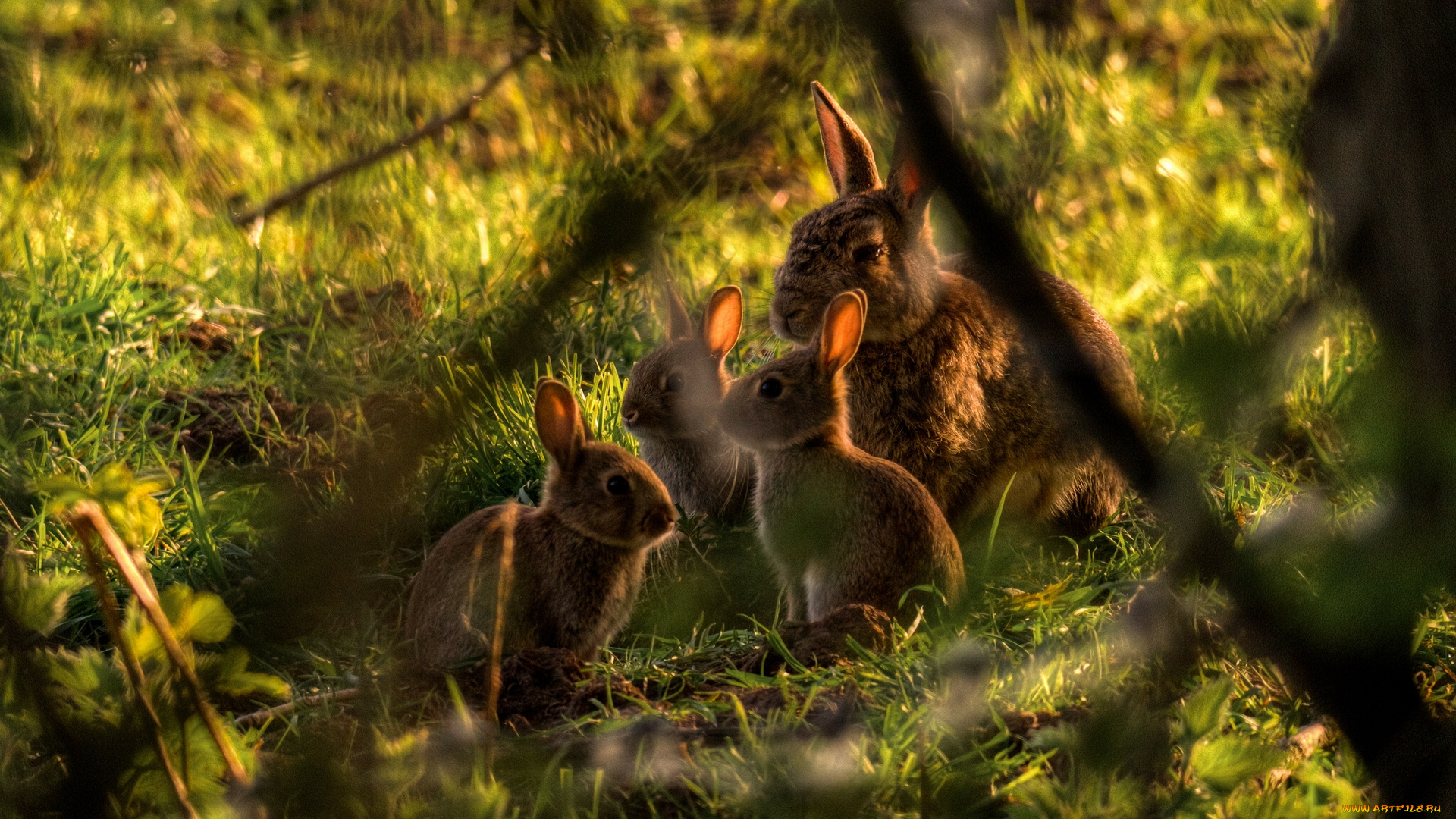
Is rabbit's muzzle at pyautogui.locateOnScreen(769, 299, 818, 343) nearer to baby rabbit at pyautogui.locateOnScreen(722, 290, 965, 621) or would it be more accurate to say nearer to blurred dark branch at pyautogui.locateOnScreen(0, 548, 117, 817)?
baby rabbit at pyautogui.locateOnScreen(722, 290, 965, 621)

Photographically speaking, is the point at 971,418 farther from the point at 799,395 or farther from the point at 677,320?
the point at 677,320

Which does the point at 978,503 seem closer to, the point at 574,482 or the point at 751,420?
the point at 751,420

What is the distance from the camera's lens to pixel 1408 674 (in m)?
1.24

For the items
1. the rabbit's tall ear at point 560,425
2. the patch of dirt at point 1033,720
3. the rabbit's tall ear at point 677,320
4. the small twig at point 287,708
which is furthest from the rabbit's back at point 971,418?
the small twig at point 287,708

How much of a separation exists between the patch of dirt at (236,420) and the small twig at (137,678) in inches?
86.9

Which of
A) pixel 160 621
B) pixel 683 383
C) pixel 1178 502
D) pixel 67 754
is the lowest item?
pixel 683 383

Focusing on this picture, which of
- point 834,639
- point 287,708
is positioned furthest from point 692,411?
point 287,708

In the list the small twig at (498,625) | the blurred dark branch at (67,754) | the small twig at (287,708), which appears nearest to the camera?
the blurred dark branch at (67,754)

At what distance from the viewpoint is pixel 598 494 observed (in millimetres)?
3516

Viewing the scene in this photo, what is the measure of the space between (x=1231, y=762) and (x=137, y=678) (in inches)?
61.4

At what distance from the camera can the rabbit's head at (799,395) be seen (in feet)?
12.4

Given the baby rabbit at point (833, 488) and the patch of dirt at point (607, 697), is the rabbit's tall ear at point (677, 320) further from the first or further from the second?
the patch of dirt at point (607, 697)

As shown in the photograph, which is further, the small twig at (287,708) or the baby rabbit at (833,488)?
the baby rabbit at (833,488)

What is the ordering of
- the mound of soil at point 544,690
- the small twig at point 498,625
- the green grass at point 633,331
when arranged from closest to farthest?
the green grass at point 633,331
the small twig at point 498,625
the mound of soil at point 544,690
